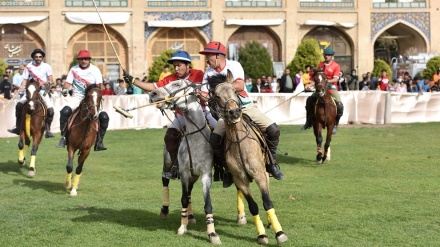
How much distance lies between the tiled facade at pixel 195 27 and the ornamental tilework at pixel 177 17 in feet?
0.20

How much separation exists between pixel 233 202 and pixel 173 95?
308 cm

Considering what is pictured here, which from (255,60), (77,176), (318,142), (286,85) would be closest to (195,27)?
(255,60)

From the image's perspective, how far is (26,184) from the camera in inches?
594

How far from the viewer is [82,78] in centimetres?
1472

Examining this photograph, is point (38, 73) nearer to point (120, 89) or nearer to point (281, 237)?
point (281, 237)

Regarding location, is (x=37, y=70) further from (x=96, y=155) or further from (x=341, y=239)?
(x=341, y=239)

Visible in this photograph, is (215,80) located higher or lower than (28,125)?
higher

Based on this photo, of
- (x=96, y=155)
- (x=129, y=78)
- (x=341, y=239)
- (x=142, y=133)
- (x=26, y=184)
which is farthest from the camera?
(x=142, y=133)

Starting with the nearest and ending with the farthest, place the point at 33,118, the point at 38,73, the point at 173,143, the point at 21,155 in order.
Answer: the point at 173,143 < the point at 38,73 < the point at 33,118 < the point at 21,155

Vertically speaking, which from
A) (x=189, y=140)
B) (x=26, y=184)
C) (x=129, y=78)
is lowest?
(x=26, y=184)

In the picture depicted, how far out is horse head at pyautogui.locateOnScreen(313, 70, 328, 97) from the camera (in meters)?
17.7

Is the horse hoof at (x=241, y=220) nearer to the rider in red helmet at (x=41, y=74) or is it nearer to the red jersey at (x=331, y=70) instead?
the rider in red helmet at (x=41, y=74)

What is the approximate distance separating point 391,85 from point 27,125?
2193cm

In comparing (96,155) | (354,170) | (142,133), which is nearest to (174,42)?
(142,133)
